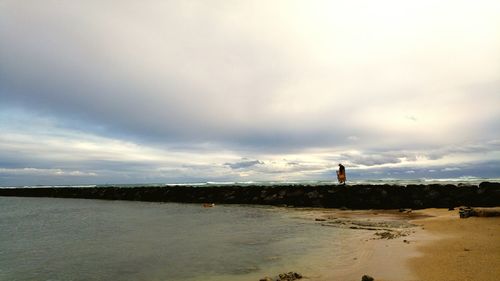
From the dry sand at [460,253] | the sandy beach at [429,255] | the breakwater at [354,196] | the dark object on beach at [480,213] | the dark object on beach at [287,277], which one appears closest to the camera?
the dry sand at [460,253]

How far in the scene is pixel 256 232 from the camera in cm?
1489

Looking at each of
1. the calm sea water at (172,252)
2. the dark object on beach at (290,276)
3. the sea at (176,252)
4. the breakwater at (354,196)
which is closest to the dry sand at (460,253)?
the sea at (176,252)

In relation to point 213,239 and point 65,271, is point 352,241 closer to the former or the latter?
point 213,239

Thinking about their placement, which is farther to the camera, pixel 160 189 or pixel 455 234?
pixel 160 189

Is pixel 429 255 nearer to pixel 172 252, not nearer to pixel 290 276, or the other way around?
pixel 290 276

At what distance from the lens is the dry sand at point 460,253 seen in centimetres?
686

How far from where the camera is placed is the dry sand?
6.86 meters

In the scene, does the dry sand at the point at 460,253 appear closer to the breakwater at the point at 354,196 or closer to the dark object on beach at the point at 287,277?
the dark object on beach at the point at 287,277

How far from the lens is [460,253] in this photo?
8.77 meters

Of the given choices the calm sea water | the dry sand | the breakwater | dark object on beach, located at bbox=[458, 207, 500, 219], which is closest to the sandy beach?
the dry sand

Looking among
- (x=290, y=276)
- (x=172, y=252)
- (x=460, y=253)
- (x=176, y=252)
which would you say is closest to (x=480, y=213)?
A: (x=460, y=253)

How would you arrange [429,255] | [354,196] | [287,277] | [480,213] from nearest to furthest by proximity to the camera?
[287,277]
[429,255]
[480,213]
[354,196]

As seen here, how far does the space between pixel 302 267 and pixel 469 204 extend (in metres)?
20.8

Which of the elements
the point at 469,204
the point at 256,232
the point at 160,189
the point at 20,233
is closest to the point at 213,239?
the point at 256,232
